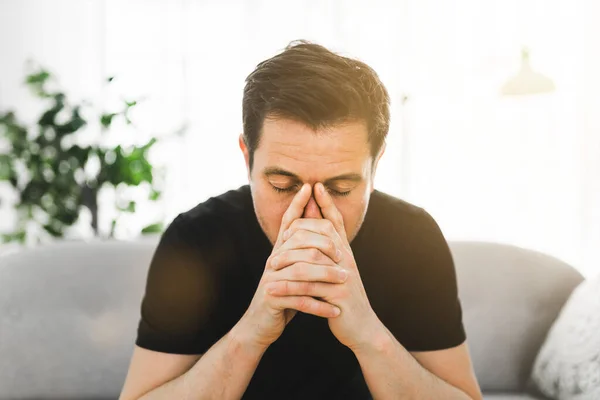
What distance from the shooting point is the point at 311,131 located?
113 cm

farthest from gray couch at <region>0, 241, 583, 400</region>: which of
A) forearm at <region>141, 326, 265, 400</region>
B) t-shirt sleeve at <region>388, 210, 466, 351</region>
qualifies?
forearm at <region>141, 326, 265, 400</region>

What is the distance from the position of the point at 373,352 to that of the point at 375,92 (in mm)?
522

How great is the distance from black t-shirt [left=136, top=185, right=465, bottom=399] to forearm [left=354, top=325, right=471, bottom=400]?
0.12 metres

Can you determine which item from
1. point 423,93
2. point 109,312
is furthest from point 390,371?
point 423,93

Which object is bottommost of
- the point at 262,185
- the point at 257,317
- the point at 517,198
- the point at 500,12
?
the point at 517,198

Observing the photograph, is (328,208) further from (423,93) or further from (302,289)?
(423,93)

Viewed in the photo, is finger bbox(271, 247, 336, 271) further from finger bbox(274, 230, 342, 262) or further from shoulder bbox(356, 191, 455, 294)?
shoulder bbox(356, 191, 455, 294)

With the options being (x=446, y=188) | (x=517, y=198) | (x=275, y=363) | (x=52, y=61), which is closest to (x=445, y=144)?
(x=446, y=188)

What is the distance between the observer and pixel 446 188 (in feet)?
11.8

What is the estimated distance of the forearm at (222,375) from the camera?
108 centimetres

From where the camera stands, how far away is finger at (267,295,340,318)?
41.1 inches

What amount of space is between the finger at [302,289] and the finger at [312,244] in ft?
0.17

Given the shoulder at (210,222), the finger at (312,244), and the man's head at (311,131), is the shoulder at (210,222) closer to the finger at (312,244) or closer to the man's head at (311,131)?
the man's head at (311,131)

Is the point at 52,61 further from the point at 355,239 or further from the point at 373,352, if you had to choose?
the point at 373,352
